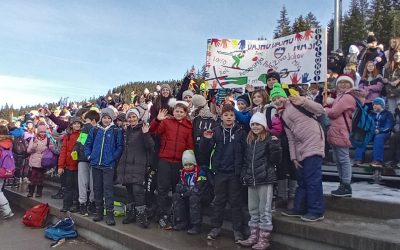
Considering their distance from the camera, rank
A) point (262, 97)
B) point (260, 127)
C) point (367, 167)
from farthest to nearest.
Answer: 1. point (367, 167)
2. point (262, 97)
3. point (260, 127)

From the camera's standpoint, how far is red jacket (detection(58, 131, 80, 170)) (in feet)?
24.6

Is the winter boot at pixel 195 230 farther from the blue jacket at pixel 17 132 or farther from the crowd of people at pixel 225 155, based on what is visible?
the blue jacket at pixel 17 132

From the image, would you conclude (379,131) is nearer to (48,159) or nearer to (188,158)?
(188,158)

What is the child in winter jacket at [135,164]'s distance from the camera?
613 cm

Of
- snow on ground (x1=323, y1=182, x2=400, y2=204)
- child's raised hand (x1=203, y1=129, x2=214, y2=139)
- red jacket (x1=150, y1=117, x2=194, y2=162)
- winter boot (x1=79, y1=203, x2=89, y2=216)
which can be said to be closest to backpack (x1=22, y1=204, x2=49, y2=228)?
winter boot (x1=79, y1=203, x2=89, y2=216)

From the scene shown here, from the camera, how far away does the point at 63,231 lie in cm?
680

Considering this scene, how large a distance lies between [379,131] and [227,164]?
3.35 meters

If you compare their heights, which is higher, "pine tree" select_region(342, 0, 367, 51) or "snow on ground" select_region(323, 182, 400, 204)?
"pine tree" select_region(342, 0, 367, 51)

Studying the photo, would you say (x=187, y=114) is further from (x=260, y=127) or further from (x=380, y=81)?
(x=380, y=81)

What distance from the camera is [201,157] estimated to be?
225 inches

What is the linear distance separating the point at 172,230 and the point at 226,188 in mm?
1192

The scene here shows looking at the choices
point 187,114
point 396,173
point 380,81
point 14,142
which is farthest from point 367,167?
point 14,142

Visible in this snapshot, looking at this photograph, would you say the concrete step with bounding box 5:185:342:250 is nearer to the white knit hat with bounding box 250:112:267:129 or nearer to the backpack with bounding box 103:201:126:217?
the backpack with bounding box 103:201:126:217

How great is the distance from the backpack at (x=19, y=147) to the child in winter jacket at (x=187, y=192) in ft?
18.8
